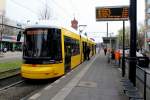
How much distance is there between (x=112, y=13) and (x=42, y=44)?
8.60 metres

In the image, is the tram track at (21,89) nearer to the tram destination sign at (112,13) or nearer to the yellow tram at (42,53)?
the yellow tram at (42,53)

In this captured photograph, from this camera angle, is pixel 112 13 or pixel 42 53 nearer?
pixel 42 53

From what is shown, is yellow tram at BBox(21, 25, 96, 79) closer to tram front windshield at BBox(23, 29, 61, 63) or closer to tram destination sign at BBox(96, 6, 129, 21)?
tram front windshield at BBox(23, 29, 61, 63)

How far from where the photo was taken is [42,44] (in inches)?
640

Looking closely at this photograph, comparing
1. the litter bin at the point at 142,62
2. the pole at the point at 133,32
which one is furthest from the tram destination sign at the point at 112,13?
the pole at the point at 133,32

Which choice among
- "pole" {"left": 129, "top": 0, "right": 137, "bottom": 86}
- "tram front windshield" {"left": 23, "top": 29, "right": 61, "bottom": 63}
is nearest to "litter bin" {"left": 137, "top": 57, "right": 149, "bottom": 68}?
"tram front windshield" {"left": 23, "top": 29, "right": 61, "bottom": 63}

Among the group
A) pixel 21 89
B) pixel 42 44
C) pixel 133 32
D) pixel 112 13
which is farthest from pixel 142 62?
pixel 133 32

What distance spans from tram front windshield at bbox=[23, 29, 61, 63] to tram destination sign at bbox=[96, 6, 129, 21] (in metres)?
7.31

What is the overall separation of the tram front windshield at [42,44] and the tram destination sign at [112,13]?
7.31 metres

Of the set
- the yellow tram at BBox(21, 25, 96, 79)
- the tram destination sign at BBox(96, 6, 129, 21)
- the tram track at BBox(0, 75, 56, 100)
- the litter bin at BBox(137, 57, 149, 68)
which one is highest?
the tram destination sign at BBox(96, 6, 129, 21)

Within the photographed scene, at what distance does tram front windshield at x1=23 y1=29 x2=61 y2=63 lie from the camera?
53.2 feet

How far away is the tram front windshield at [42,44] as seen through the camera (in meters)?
16.2

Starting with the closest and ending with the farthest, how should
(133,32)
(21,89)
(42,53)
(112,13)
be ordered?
1. (133,32)
2. (21,89)
3. (42,53)
4. (112,13)

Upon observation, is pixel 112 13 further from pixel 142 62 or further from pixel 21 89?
pixel 21 89
